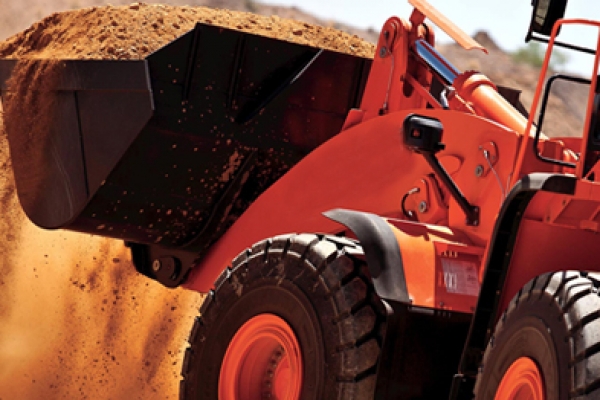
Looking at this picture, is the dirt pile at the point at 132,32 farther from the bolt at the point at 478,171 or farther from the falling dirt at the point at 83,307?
the bolt at the point at 478,171

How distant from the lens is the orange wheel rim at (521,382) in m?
3.20

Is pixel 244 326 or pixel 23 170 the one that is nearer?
pixel 244 326

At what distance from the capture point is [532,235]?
3.65 metres

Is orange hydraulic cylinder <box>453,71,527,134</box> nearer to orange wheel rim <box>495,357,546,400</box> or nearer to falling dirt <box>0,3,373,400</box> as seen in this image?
orange wheel rim <box>495,357,546,400</box>

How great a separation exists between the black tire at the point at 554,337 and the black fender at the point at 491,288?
0.18 metres

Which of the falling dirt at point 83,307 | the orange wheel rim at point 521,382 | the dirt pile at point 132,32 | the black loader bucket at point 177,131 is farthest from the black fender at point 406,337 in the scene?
the falling dirt at point 83,307

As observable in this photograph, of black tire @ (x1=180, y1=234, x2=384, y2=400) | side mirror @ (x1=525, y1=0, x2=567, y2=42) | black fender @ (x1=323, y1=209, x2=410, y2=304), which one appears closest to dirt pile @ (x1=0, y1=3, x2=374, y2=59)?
black tire @ (x1=180, y1=234, x2=384, y2=400)

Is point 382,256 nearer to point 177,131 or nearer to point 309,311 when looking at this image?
point 309,311

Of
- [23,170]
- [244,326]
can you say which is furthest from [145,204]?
[244,326]

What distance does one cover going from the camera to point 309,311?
418cm

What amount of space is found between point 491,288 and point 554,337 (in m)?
0.57

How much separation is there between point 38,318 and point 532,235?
4.49 meters

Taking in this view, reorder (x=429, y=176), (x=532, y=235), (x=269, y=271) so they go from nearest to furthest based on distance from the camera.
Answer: (x=532, y=235) < (x=269, y=271) < (x=429, y=176)

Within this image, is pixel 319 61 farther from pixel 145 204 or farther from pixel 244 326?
pixel 244 326
